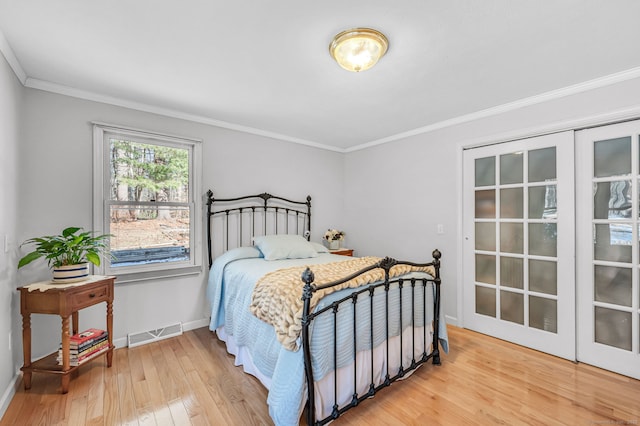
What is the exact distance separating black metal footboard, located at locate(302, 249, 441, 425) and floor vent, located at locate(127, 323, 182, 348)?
202 centimetres

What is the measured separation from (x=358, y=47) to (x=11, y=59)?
2368mm

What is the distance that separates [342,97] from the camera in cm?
271

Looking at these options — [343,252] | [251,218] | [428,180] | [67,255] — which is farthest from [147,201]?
[428,180]

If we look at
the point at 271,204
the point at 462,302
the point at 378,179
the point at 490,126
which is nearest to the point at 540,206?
the point at 490,126

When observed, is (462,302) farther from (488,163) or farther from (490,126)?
(490,126)

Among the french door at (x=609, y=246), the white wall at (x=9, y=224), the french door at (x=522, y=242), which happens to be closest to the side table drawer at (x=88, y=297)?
the white wall at (x=9, y=224)

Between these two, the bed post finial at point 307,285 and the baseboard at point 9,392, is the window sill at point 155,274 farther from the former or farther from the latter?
the bed post finial at point 307,285

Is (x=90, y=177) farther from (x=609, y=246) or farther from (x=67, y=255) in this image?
(x=609, y=246)

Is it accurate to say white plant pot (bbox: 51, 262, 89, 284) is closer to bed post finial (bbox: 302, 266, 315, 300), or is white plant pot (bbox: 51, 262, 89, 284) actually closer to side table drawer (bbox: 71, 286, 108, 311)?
side table drawer (bbox: 71, 286, 108, 311)

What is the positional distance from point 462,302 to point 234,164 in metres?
3.10

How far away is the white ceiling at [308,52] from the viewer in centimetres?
155

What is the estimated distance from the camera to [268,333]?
1934 mm

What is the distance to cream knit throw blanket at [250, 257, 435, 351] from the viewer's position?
5.49 feet

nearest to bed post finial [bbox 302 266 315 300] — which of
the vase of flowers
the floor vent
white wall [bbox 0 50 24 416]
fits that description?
white wall [bbox 0 50 24 416]
